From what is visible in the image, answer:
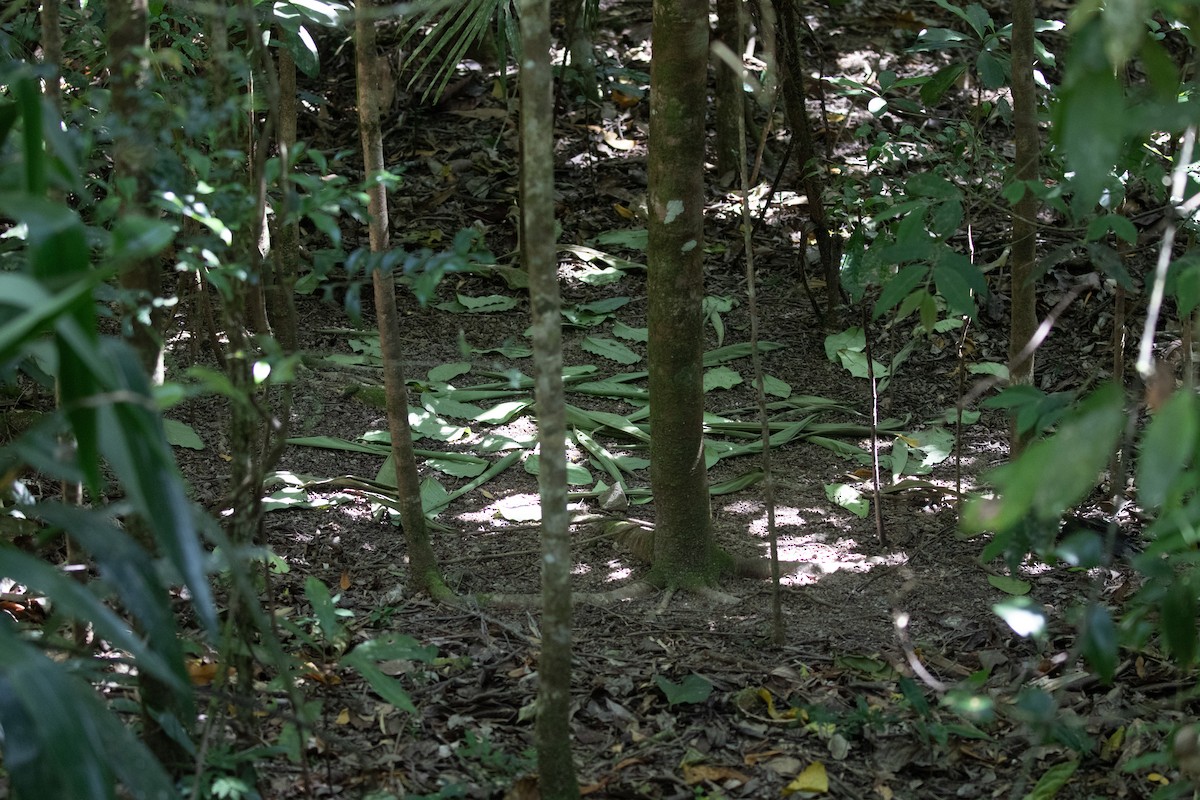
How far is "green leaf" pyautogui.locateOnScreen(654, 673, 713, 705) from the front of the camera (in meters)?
2.40

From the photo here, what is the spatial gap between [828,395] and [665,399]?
69.4 inches

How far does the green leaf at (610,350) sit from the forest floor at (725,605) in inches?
1.2

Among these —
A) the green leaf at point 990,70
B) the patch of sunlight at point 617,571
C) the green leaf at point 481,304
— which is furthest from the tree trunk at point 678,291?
the green leaf at point 481,304

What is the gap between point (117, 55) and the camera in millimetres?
1691

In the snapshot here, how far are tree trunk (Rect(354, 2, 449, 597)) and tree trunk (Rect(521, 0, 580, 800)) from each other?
2.17ft

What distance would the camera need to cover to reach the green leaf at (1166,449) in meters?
1.13

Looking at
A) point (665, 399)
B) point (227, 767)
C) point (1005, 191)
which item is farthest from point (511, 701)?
point (1005, 191)

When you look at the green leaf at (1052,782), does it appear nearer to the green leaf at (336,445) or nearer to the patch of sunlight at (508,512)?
the patch of sunlight at (508,512)

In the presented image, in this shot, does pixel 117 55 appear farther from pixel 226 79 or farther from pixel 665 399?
pixel 665 399

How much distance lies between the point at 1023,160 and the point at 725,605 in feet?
4.86

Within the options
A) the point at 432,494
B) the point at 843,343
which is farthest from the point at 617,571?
the point at 843,343

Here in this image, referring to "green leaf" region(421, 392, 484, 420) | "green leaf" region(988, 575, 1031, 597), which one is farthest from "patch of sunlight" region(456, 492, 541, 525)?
"green leaf" region(988, 575, 1031, 597)

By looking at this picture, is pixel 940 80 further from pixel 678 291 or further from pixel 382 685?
pixel 382 685

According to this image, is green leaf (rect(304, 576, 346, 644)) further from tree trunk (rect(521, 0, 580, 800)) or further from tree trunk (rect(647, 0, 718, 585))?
tree trunk (rect(647, 0, 718, 585))
